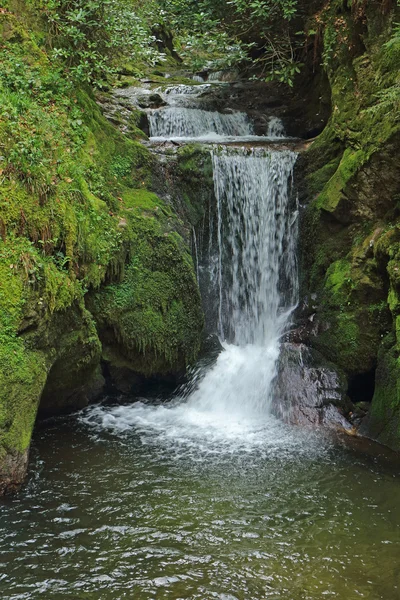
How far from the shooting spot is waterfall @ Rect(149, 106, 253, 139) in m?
12.7

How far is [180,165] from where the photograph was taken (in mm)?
10414

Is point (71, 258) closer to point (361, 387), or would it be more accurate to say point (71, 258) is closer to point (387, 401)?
point (387, 401)

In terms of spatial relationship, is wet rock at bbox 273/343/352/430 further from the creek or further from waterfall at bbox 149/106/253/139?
waterfall at bbox 149/106/253/139

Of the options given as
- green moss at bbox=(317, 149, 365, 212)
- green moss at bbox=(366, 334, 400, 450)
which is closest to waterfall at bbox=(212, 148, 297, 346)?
green moss at bbox=(317, 149, 365, 212)

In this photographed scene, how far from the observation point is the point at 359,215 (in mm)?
9320

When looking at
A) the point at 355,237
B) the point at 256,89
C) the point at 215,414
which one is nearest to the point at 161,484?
the point at 215,414

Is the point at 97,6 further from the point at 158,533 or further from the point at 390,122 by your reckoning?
the point at 158,533

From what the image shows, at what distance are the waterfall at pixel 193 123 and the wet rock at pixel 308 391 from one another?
21.0 feet

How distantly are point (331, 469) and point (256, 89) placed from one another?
11.3 metres

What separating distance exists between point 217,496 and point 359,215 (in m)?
5.75

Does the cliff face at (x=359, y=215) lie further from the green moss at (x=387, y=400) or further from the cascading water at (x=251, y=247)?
the cascading water at (x=251, y=247)

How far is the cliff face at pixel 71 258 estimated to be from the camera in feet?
18.8

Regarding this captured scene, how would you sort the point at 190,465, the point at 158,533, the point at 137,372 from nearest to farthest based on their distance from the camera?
1. the point at 158,533
2. the point at 190,465
3. the point at 137,372

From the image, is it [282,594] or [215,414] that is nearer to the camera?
[282,594]
